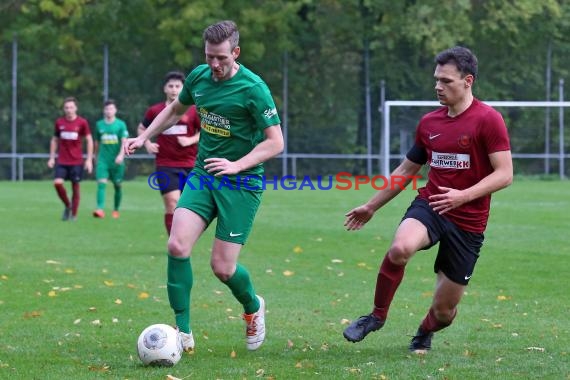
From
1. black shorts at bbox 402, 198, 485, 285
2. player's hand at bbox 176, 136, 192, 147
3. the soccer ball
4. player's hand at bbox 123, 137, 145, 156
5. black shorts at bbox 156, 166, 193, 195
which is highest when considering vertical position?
player's hand at bbox 176, 136, 192, 147

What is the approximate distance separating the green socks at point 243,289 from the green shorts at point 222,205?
227 mm

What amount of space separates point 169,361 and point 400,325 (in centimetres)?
234

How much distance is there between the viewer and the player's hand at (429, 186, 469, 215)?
21.7ft

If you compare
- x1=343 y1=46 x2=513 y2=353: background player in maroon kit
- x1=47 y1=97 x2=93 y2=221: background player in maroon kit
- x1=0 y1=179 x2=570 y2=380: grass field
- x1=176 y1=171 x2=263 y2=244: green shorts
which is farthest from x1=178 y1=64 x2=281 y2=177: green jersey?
x1=47 y1=97 x2=93 y2=221: background player in maroon kit

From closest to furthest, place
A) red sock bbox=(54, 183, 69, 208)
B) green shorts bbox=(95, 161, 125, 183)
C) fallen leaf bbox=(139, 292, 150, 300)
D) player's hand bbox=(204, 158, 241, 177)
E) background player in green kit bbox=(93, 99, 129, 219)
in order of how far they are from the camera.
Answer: player's hand bbox=(204, 158, 241, 177) → fallen leaf bbox=(139, 292, 150, 300) → red sock bbox=(54, 183, 69, 208) → background player in green kit bbox=(93, 99, 129, 219) → green shorts bbox=(95, 161, 125, 183)

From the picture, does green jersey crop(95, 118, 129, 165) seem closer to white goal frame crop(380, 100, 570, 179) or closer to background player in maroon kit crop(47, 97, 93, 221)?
background player in maroon kit crop(47, 97, 93, 221)

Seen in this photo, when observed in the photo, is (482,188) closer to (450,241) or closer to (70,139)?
(450,241)

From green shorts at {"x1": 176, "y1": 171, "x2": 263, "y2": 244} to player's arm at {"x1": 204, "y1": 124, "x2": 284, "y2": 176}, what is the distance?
17 cm

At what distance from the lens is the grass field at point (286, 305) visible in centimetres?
659

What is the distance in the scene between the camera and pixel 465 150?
268 inches

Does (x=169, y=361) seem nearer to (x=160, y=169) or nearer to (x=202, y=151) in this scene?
(x=202, y=151)

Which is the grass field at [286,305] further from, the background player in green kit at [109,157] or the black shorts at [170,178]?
the background player in green kit at [109,157]

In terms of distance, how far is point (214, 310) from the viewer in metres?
9.05

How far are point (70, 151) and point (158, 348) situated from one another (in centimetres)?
1359
